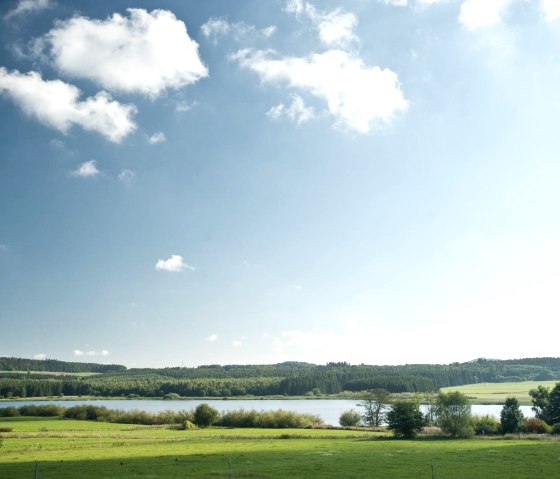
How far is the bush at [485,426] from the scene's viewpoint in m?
84.7

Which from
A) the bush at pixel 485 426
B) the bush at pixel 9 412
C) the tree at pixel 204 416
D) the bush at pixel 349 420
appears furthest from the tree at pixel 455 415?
the bush at pixel 9 412

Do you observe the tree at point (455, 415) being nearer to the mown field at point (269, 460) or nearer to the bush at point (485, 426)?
the bush at point (485, 426)

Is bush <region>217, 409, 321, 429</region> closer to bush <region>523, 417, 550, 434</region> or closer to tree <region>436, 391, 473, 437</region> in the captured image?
tree <region>436, 391, 473, 437</region>

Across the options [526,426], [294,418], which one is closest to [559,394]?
[526,426]

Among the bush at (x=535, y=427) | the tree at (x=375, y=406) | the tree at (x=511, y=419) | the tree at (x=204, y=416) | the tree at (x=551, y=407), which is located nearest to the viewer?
the tree at (x=511, y=419)

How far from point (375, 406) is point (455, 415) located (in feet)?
99.0

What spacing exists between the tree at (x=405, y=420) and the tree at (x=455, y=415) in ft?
16.4

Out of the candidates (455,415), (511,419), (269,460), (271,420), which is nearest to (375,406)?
(271,420)

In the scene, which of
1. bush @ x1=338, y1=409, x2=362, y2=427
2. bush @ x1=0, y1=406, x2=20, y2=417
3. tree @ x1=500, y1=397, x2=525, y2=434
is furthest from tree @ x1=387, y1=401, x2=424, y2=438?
bush @ x1=0, y1=406, x2=20, y2=417

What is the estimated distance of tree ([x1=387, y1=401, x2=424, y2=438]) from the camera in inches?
3108

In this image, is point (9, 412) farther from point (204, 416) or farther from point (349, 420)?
point (349, 420)

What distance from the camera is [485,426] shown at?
8638 centimetres

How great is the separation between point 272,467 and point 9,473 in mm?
21942

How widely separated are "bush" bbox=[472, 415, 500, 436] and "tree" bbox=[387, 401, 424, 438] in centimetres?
1193
